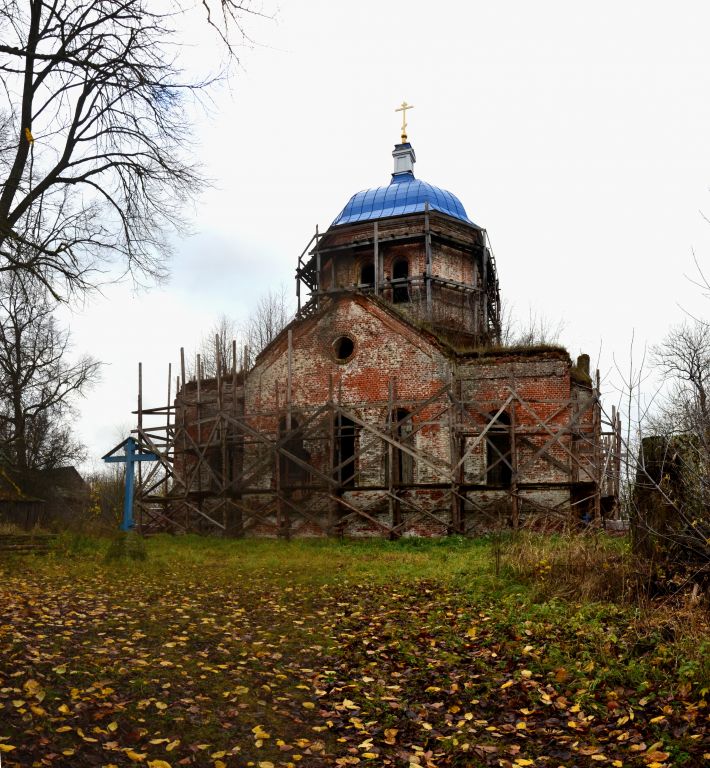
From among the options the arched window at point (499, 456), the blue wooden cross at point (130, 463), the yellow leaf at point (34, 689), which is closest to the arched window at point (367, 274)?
the arched window at point (499, 456)

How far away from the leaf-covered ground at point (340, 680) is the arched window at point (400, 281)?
14.0m

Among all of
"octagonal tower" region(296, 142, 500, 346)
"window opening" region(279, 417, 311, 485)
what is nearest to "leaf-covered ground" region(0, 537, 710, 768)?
"window opening" region(279, 417, 311, 485)

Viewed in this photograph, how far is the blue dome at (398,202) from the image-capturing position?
23828 mm

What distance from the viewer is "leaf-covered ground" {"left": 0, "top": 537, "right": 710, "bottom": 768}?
15.7 feet

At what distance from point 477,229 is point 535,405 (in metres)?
8.65

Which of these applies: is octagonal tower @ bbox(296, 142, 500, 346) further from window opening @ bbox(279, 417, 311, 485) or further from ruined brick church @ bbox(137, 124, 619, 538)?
window opening @ bbox(279, 417, 311, 485)

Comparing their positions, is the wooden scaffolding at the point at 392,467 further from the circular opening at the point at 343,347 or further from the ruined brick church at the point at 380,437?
the circular opening at the point at 343,347

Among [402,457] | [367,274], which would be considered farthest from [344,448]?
[367,274]

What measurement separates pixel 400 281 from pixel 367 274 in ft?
5.79

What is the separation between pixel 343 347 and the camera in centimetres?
1923

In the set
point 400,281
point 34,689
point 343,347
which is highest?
point 400,281

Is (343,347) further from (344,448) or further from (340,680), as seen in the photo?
(340,680)

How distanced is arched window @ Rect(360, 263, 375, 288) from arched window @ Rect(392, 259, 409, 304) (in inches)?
27.9

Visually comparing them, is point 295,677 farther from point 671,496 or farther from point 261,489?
point 261,489
